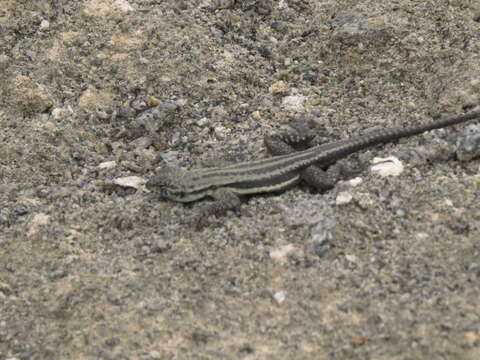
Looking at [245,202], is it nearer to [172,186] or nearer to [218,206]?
[218,206]

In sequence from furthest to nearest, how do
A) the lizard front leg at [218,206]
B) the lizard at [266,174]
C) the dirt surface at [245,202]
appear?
the lizard at [266,174] → the lizard front leg at [218,206] → the dirt surface at [245,202]

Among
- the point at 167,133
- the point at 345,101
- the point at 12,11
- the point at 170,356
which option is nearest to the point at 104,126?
the point at 167,133

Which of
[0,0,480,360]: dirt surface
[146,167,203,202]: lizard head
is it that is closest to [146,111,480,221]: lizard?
[146,167,203,202]: lizard head

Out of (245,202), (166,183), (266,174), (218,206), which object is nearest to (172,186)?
(166,183)

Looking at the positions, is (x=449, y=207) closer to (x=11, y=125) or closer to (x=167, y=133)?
(x=167, y=133)

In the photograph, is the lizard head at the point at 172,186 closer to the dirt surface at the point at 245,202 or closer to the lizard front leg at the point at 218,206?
the dirt surface at the point at 245,202

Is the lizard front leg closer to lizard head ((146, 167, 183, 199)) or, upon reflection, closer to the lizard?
the lizard

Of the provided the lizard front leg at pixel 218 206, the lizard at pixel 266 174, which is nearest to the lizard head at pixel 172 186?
the lizard at pixel 266 174
